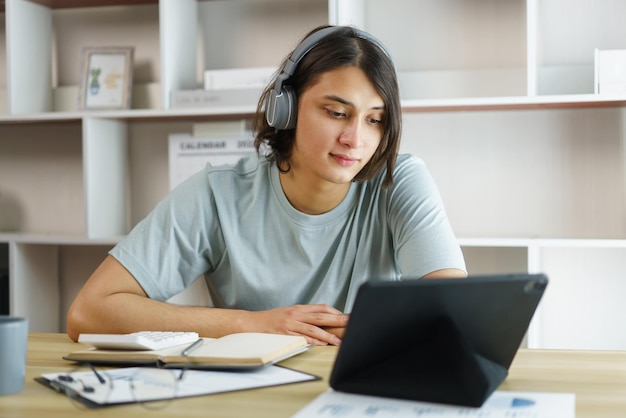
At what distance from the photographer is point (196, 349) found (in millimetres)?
1149

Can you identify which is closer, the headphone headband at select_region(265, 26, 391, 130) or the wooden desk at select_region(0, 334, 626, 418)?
the wooden desk at select_region(0, 334, 626, 418)

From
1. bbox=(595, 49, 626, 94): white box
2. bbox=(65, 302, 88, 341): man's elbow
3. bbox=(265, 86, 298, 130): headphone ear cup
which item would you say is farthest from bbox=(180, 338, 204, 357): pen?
bbox=(595, 49, 626, 94): white box

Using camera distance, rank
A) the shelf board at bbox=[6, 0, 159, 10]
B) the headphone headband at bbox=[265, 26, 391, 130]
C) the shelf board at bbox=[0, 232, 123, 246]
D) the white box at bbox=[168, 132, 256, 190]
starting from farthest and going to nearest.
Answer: the shelf board at bbox=[6, 0, 159, 10] < the white box at bbox=[168, 132, 256, 190] < the shelf board at bbox=[0, 232, 123, 246] < the headphone headband at bbox=[265, 26, 391, 130]

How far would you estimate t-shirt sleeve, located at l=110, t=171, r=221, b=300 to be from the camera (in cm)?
166

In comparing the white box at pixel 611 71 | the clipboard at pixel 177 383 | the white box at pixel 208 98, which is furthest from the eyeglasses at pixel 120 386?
the white box at pixel 611 71

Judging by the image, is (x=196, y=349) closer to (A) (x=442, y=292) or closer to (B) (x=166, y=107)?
(A) (x=442, y=292)

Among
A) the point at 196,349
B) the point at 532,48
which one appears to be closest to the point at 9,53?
the point at 532,48

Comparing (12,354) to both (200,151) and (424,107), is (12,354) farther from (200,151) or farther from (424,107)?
(200,151)

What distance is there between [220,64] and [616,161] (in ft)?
4.41

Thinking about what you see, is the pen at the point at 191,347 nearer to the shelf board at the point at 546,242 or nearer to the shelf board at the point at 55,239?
the shelf board at the point at 546,242

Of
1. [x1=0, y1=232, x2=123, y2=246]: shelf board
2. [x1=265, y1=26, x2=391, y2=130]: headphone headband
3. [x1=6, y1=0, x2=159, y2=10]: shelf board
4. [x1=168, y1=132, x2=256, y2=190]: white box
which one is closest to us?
[x1=265, y1=26, x2=391, y2=130]: headphone headband

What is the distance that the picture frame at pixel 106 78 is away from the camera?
2.79 m

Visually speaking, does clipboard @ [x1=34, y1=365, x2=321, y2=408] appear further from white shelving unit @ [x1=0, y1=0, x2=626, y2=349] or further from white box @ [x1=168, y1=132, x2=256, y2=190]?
white box @ [x1=168, y1=132, x2=256, y2=190]

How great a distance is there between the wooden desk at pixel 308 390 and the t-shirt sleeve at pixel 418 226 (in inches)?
12.5
